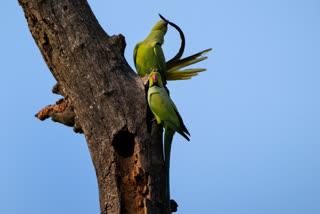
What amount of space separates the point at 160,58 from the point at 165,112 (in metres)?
0.63

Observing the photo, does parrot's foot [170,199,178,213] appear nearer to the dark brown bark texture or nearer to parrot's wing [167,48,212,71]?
the dark brown bark texture

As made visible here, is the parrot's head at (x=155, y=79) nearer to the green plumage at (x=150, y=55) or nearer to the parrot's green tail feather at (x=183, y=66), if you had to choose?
the green plumage at (x=150, y=55)

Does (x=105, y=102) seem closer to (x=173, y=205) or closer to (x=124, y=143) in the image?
(x=124, y=143)

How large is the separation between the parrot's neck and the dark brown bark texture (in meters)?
0.38

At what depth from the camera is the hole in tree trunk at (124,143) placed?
2.91 m

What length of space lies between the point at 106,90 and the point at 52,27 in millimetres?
630

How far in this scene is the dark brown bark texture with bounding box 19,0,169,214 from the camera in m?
2.84

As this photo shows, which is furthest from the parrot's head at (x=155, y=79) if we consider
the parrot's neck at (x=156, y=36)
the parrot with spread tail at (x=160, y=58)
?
the parrot's neck at (x=156, y=36)

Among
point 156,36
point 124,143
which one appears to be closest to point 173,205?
point 124,143

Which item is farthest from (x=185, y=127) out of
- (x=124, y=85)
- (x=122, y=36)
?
(x=122, y=36)

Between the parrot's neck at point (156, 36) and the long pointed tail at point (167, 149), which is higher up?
the parrot's neck at point (156, 36)

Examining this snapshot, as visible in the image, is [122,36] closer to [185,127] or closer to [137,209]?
[185,127]

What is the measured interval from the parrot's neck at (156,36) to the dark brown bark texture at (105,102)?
15.1 inches

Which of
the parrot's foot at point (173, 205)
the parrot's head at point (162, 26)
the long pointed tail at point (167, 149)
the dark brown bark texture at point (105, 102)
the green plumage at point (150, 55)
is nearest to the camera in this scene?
the dark brown bark texture at point (105, 102)
